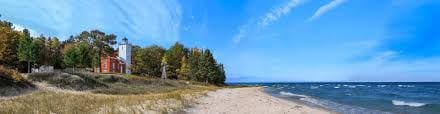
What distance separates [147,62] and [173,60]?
7.52m

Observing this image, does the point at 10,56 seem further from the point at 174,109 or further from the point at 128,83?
the point at 174,109

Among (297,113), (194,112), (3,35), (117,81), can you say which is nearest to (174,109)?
(194,112)

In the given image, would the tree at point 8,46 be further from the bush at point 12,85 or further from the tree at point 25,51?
the bush at point 12,85

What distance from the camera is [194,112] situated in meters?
21.7

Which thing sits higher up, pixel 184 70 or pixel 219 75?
pixel 184 70

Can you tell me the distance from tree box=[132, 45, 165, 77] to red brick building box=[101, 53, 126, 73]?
5.15m

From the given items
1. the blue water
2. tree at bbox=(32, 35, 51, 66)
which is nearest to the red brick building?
tree at bbox=(32, 35, 51, 66)

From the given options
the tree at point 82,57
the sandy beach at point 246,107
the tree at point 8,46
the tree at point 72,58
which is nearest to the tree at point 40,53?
the tree at point 8,46

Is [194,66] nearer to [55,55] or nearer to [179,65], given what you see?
[179,65]

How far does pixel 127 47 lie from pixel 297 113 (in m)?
69.0

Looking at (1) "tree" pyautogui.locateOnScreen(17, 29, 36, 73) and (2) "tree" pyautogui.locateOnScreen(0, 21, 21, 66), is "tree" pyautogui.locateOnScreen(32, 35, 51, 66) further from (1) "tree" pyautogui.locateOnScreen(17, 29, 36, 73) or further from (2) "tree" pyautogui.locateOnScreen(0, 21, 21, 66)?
(2) "tree" pyautogui.locateOnScreen(0, 21, 21, 66)

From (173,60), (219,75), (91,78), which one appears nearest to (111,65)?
(173,60)

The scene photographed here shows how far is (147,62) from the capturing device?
309ft

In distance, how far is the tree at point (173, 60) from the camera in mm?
98750
